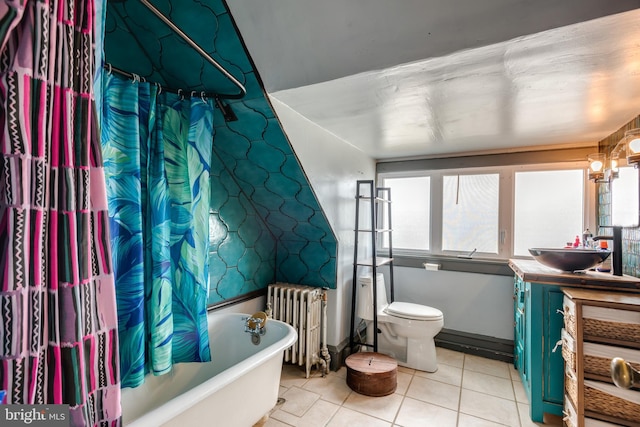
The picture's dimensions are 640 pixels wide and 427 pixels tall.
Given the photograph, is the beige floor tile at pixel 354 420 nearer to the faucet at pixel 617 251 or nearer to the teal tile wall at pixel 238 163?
the teal tile wall at pixel 238 163

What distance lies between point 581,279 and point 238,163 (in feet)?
7.47

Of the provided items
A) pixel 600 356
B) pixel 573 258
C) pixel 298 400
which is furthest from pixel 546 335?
pixel 298 400

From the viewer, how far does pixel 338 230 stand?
2.59 metres

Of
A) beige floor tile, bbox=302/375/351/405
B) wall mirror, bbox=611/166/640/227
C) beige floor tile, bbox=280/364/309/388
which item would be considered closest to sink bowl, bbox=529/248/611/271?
wall mirror, bbox=611/166/640/227

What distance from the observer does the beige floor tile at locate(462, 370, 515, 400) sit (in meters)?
2.25

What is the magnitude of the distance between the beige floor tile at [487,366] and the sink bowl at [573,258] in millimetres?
1174

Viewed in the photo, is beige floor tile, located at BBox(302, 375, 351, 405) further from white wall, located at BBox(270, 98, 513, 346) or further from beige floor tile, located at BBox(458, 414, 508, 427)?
beige floor tile, located at BBox(458, 414, 508, 427)

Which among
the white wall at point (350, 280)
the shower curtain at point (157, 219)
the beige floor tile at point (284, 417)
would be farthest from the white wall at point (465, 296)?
the shower curtain at point (157, 219)

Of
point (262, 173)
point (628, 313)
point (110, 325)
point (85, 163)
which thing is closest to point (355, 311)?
point (262, 173)

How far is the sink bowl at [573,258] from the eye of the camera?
5.96ft

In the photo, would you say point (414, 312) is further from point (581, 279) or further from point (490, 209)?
point (490, 209)

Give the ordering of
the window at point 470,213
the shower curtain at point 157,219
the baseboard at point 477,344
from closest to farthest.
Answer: the shower curtain at point 157,219, the baseboard at point 477,344, the window at point 470,213

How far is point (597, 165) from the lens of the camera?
230 cm

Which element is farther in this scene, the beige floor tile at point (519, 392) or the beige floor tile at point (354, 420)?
the beige floor tile at point (519, 392)
